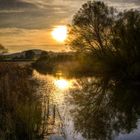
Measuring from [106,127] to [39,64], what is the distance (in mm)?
62495

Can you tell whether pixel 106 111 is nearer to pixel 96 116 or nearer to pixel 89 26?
pixel 96 116

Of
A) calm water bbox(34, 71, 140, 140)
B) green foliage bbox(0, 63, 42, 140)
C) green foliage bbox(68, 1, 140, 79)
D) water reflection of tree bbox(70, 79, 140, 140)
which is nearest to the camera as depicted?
green foliage bbox(0, 63, 42, 140)

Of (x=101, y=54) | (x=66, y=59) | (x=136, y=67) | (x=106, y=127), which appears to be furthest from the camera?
(x=66, y=59)

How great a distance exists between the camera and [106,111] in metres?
21.9

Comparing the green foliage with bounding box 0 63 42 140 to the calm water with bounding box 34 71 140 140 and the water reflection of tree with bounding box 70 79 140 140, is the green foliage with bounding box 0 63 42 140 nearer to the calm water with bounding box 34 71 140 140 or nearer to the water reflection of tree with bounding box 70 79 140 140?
the calm water with bounding box 34 71 140 140

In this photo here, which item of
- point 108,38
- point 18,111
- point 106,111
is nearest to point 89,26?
point 108,38

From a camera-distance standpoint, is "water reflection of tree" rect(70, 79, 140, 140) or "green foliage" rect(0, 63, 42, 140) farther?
"water reflection of tree" rect(70, 79, 140, 140)

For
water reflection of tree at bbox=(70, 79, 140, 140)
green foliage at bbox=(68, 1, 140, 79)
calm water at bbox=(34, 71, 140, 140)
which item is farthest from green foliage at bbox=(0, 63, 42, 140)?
green foliage at bbox=(68, 1, 140, 79)

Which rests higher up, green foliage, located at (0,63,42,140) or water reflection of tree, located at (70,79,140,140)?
green foliage, located at (0,63,42,140)

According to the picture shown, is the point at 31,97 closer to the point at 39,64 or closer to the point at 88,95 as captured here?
the point at 88,95

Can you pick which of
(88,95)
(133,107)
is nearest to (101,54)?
(88,95)

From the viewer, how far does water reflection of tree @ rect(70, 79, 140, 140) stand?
17000mm

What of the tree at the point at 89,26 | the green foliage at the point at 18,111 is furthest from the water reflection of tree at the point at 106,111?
the tree at the point at 89,26

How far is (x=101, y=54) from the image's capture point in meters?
44.6
